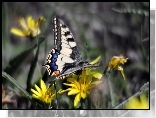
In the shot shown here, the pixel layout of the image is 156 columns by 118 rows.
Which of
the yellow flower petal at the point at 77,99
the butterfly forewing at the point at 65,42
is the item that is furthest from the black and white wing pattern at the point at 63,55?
the yellow flower petal at the point at 77,99

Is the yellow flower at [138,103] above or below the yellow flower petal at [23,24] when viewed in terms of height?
below

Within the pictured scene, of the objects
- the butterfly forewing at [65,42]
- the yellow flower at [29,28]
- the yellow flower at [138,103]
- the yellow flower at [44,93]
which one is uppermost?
the yellow flower at [29,28]

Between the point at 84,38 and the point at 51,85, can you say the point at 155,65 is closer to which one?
the point at 84,38

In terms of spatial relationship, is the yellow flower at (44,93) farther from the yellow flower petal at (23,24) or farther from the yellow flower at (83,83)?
the yellow flower petal at (23,24)

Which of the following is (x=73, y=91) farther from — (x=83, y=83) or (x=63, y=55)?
(x=63, y=55)

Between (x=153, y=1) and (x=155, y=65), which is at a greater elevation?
(x=153, y=1)

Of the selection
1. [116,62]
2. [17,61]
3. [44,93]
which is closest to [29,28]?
[17,61]

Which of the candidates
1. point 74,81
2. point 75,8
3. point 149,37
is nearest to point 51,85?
point 74,81

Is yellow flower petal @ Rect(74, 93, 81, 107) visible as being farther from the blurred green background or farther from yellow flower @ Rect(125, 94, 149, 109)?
yellow flower @ Rect(125, 94, 149, 109)
